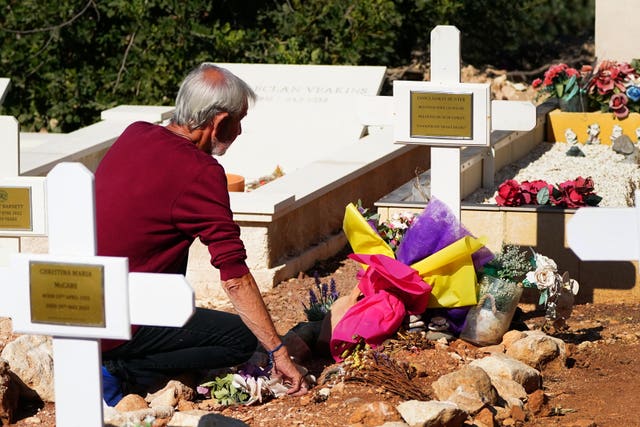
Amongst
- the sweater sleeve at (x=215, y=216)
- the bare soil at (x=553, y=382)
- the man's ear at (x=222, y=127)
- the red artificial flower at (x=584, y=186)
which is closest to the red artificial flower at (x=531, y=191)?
the red artificial flower at (x=584, y=186)

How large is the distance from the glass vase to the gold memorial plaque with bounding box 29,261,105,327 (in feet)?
7.34

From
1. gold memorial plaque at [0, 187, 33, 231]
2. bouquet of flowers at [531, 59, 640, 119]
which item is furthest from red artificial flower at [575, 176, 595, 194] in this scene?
bouquet of flowers at [531, 59, 640, 119]

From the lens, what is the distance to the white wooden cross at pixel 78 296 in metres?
3.28

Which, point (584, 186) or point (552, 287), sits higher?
point (584, 186)

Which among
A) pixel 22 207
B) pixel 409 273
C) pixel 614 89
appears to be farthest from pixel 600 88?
pixel 22 207

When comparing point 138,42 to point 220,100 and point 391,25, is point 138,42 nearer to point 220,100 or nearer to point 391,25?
point 391,25

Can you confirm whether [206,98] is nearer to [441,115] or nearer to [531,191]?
[441,115]

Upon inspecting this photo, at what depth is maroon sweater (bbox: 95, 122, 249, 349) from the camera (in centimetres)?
432

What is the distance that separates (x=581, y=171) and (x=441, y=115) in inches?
96.8

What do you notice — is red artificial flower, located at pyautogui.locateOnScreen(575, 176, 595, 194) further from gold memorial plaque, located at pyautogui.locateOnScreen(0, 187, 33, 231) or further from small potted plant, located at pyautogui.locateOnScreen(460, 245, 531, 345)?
gold memorial plaque, located at pyautogui.locateOnScreen(0, 187, 33, 231)

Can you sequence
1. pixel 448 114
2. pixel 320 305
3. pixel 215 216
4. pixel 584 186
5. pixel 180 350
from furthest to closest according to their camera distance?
pixel 584 186 < pixel 320 305 < pixel 448 114 < pixel 180 350 < pixel 215 216

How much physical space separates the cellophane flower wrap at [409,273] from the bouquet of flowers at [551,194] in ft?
3.17

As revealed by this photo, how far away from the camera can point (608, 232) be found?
338 centimetres

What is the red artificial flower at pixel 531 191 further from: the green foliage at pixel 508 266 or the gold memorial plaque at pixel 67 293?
the gold memorial plaque at pixel 67 293
